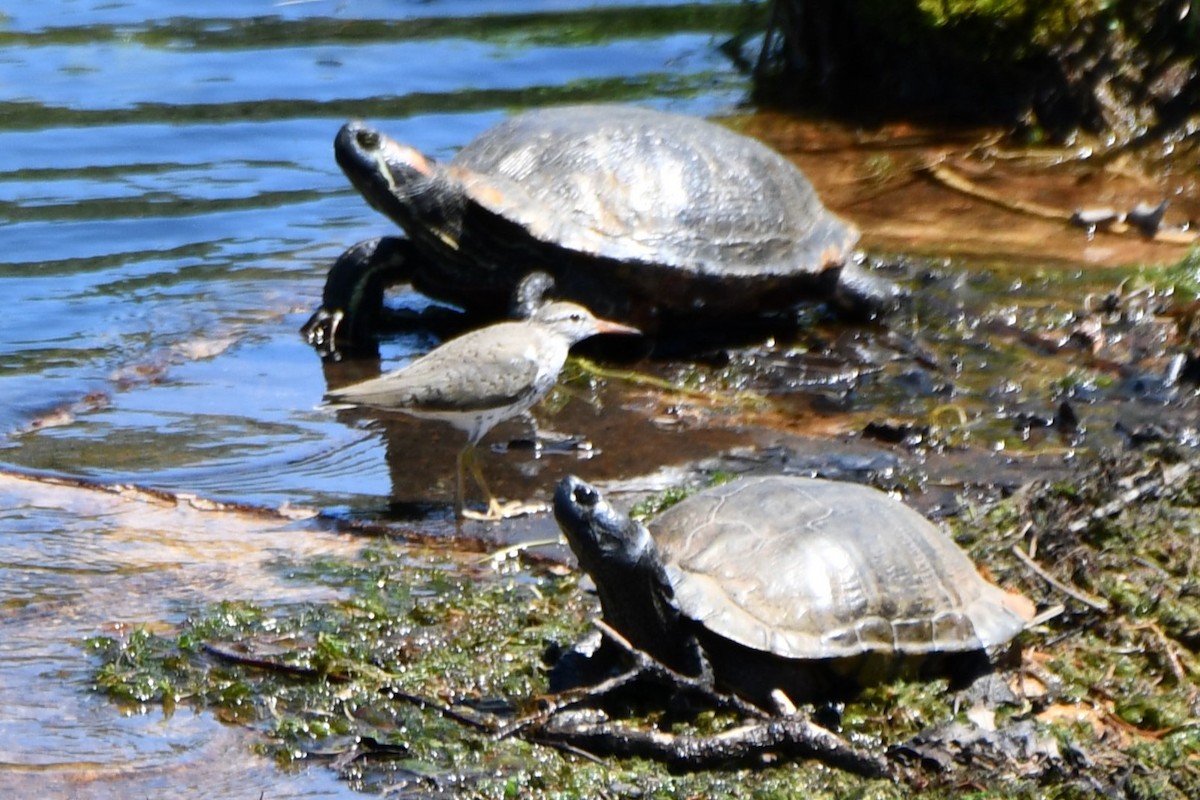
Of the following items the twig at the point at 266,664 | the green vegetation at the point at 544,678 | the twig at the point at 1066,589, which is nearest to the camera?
the green vegetation at the point at 544,678

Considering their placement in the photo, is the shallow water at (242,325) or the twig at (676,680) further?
the shallow water at (242,325)

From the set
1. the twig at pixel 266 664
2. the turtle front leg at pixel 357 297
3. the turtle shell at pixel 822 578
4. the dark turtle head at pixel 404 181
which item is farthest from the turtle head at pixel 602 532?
the turtle front leg at pixel 357 297

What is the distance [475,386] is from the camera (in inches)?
255

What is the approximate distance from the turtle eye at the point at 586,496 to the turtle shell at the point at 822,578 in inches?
11.8

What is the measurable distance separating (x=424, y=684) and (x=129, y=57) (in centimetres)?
1171

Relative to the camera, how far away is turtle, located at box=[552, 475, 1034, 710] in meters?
4.78

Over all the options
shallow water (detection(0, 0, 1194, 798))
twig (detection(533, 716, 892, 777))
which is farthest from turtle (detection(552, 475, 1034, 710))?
shallow water (detection(0, 0, 1194, 798))

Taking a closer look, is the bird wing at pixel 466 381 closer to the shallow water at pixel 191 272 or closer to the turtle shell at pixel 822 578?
the shallow water at pixel 191 272

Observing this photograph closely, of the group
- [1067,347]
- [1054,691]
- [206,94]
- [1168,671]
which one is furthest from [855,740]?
[206,94]

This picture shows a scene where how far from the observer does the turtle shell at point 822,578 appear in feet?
15.8

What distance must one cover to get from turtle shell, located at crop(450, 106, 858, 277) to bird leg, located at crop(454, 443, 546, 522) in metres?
2.05

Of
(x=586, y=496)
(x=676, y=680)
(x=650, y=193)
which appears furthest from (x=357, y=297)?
(x=676, y=680)

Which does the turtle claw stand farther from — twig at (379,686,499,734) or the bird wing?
twig at (379,686,499,734)

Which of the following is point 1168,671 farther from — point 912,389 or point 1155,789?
point 912,389
